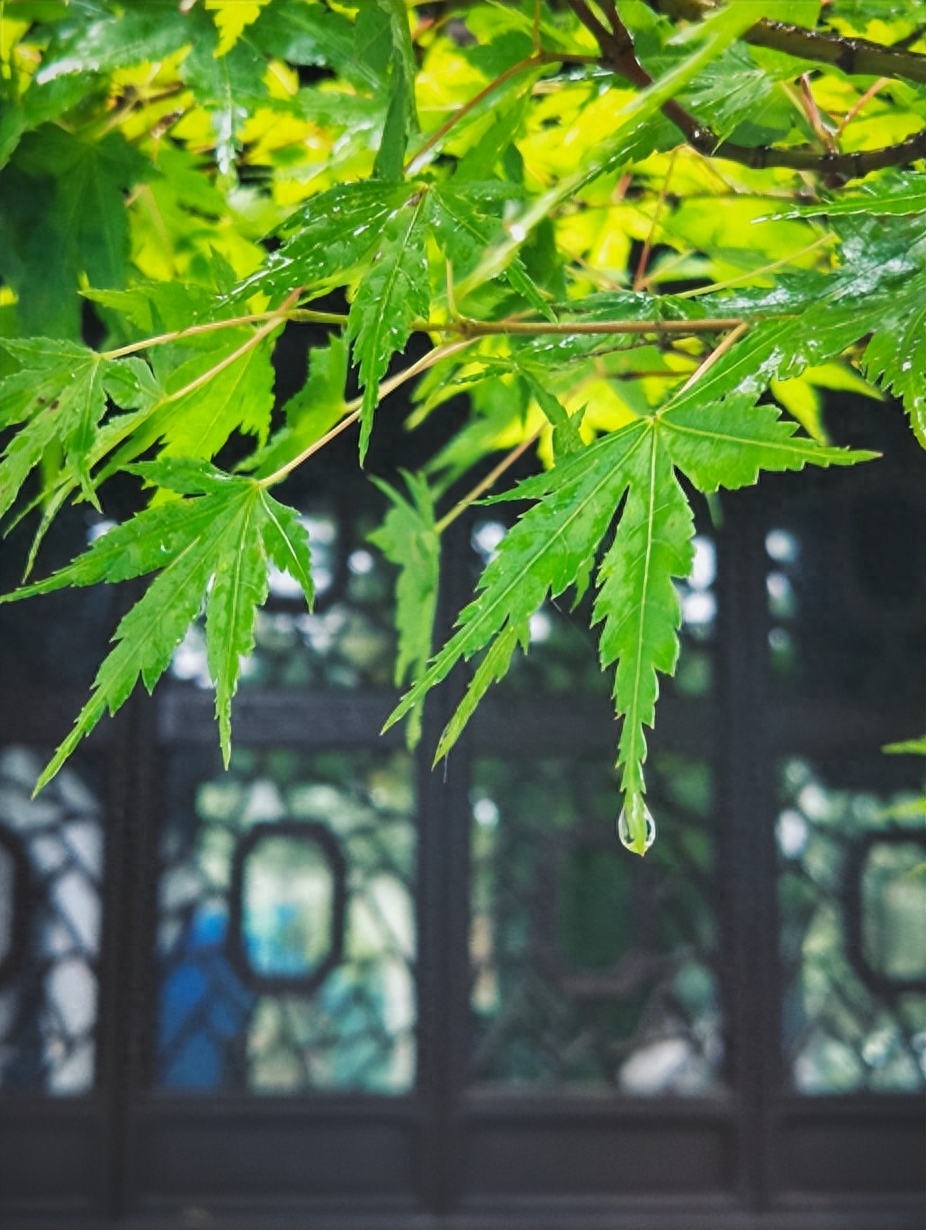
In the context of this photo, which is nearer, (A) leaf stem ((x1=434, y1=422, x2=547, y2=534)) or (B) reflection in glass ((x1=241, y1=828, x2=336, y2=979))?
(A) leaf stem ((x1=434, y1=422, x2=547, y2=534))

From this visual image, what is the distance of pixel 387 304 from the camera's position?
254 millimetres

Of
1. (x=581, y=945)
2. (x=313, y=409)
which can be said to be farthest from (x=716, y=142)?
(x=581, y=945)

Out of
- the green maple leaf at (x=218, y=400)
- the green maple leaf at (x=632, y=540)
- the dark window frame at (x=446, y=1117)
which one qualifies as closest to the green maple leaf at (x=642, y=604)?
the green maple leaf at (x=632, y=540)

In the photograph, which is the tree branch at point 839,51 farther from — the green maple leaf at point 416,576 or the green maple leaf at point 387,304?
the green maple leaf at point 416,576

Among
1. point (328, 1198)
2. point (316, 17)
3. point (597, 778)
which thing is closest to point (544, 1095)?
point (328, 1198)

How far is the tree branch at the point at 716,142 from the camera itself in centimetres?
26

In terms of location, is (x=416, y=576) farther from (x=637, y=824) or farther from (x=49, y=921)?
(x=49, y=921)

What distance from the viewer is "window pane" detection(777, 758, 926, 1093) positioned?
6.92 ft

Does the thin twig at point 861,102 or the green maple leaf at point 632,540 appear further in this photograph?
the thin twig at point 861,102

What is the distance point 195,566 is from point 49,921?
1.97 m

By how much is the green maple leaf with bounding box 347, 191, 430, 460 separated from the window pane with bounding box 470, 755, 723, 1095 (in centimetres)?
188

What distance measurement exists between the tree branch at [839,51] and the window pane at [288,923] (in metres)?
1.92

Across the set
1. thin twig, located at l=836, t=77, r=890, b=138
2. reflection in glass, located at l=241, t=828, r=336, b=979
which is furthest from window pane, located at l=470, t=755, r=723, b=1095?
thin twig, located at l=836, t=77, r=890, b=138

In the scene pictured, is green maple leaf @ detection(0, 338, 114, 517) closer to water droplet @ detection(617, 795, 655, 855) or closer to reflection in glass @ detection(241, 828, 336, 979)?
water droplet @ detection(617, 795, 655, 855)
